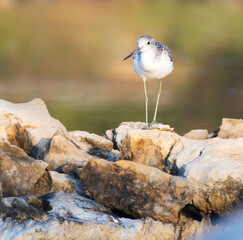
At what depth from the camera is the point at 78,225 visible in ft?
12.6

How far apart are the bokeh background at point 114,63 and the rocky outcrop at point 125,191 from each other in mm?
4203

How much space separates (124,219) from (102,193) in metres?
0.28

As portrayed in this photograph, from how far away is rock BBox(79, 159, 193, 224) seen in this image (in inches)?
164

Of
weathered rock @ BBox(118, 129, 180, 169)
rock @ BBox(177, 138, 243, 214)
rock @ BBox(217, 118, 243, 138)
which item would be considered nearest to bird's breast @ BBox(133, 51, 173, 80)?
rock @ BBox(217, 118, 243, 138)

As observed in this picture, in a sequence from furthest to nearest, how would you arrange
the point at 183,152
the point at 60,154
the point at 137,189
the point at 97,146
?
the point at 97,146, the point at 60,154, the point at 183,152, the point at 137,189

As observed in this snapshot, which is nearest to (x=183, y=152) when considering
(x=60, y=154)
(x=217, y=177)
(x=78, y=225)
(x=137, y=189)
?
(x=217, y=177)

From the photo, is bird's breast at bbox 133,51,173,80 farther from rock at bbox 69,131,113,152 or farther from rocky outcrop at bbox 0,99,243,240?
rocky outcrop at bbox 0,99,243,240

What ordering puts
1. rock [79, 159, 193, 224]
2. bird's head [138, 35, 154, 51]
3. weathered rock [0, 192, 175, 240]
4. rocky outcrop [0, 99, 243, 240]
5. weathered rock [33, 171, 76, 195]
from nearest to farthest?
weathered rock [0, 192, 175, 240], rocky outcrop [0, 99, 243, 240], rock [79, 159, 193, 224], weathered rock [33, 171, 76, 195], bird's head [138, 35, 154, 51]

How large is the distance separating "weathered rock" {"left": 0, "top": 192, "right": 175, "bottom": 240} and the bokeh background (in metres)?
4.99

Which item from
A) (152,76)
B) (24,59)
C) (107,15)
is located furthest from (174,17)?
(152,76)

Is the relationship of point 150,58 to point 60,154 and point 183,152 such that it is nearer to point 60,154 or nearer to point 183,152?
point 183,152

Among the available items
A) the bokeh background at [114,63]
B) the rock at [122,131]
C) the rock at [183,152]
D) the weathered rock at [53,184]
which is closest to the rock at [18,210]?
the weathered rock at [53,184]

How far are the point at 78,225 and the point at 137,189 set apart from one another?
57 cm

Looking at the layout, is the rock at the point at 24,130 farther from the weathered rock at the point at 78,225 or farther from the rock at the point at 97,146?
the weathered rock at the point at 78,225
